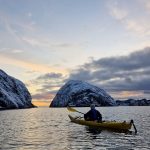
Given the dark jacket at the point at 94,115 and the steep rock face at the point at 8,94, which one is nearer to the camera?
the dark jacket at the point at 94,115

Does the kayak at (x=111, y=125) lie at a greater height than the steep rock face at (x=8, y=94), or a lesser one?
lesser

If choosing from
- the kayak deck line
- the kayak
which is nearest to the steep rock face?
the kayak

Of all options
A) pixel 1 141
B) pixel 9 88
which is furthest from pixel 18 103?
pixel 1 141

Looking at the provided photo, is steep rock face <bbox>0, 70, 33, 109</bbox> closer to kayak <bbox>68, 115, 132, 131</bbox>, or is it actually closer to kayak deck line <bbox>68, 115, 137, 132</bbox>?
kayak <bbox>68, 115, 132, 131</bbox>

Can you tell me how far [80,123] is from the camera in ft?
172

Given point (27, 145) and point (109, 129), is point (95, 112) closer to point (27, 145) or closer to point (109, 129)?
point (109, 129)

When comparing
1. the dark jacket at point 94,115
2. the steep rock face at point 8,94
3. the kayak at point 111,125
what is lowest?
the kayak at point 111,125

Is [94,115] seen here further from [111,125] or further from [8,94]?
[8,94]

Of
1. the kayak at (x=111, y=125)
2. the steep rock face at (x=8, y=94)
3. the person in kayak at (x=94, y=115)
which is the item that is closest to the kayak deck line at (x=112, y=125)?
the kayak at (x=111, y=125)

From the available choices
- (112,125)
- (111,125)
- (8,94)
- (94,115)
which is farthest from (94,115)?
(8,94)

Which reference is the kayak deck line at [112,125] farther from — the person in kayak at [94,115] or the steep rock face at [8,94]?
the steep rock face at [8,94]

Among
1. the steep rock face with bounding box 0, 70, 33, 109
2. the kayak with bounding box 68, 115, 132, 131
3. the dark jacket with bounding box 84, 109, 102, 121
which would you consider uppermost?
the steep rock face with bounding box 0, 70, 33, 109

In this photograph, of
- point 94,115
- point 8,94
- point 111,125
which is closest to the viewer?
point 111,125

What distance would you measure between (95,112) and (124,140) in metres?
14.5
